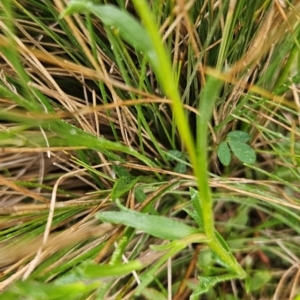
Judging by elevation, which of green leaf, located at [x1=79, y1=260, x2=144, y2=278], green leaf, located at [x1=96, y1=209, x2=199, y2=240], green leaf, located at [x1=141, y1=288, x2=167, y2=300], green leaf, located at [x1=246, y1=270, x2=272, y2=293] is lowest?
green leaf, located at [x1=246, y1=270, x2=272, y2=293]

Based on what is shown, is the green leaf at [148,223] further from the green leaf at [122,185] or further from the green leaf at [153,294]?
the green leaf at [153,294]

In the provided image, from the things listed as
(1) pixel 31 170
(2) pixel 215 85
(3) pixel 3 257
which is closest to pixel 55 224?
(3) pixel 3 257

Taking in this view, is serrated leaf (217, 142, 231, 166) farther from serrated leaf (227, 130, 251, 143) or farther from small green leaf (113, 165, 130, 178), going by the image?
small green leaf (113, 165, 130, 178)

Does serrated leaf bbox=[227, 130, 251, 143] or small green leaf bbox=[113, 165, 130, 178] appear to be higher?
serrated leaf bbox=[227, 130, 251, 143]

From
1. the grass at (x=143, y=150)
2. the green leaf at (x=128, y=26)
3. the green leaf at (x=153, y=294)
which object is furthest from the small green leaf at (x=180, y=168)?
the green leaf at (x=128, y=26)

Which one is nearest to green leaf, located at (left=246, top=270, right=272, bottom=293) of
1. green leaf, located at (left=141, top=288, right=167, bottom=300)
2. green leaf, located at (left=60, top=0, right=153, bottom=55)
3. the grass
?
the grass

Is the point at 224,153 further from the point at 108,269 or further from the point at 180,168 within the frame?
the point at 108,269
